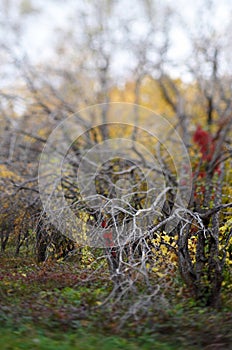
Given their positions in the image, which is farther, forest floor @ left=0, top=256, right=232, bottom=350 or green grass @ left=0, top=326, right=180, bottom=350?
forest floor @ left=0, top=256, right=232, bottom=350

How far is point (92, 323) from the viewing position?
4793mm

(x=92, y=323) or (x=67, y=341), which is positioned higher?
(x=92, y=323)

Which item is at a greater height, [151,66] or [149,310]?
[151,66]

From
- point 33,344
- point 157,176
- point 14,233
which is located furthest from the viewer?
point 157,176

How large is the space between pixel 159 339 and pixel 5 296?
2.18 metres

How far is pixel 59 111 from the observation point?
12133mm

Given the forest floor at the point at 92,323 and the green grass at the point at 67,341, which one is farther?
the forest floor at the point at 92,323

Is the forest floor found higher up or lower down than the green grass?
higher up

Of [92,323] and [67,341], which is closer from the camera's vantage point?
[67,341]

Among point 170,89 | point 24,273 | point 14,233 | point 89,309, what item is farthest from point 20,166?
point 170,89

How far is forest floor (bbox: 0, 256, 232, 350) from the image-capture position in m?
4.31

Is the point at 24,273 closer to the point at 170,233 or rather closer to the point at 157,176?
the point at 170,233

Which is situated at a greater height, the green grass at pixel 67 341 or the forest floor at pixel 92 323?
the forest floor at pixel 92 323

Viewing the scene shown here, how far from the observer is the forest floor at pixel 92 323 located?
4.31 m
